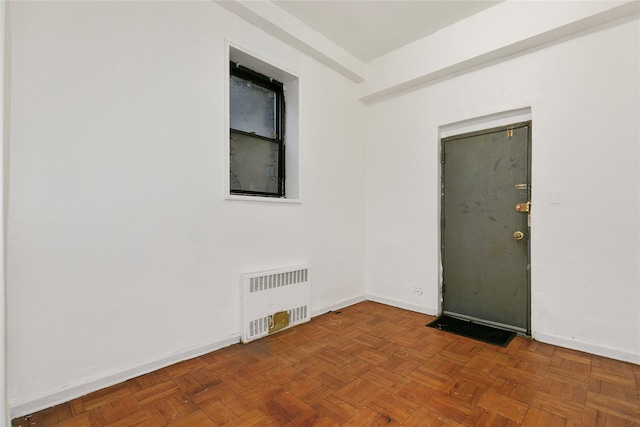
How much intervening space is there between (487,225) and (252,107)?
2.66m

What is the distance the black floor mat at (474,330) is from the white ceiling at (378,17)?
3004 millimetres

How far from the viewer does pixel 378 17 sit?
117 inches

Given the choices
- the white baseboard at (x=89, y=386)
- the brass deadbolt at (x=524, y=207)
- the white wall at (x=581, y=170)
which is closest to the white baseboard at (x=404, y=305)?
the white wall at (x=581, y=170)

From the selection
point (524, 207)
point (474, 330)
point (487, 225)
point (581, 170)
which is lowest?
point (474, 330)

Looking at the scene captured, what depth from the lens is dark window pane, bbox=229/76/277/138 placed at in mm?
2959

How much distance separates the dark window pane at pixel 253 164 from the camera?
9.62 ft

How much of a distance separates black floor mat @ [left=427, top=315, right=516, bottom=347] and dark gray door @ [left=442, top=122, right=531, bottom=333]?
11cm

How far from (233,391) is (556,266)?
2729 millimetres

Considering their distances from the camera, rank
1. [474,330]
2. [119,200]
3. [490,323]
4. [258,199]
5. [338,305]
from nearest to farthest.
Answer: [119,200]
[258,199]
[474,330]
[490,323]
[338,305]

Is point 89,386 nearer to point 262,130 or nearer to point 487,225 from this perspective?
point 262,130

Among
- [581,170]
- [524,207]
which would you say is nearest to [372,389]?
[524,207]

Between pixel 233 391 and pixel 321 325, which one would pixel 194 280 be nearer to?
pixel 233 391

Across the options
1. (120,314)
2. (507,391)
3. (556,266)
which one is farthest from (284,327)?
(556,266)

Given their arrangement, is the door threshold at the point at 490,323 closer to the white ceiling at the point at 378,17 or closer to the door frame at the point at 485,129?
the door frame at the point at 485,129
